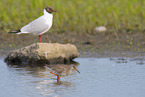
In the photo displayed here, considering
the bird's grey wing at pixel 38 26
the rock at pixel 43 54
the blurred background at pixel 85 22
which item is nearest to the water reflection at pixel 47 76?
the rock at pixel 43 54

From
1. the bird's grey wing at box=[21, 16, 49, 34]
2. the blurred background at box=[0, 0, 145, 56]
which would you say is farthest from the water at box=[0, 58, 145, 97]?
the blurred background at box=[0, 0, 145, 56]

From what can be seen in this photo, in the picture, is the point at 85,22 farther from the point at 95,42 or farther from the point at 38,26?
the point at 38,26

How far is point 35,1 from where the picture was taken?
16.8 metres

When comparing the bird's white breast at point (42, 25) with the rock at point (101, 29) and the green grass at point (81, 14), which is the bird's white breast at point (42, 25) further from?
the rock at point (101, 29)

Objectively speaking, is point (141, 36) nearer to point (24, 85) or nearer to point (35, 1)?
point (35, 1)

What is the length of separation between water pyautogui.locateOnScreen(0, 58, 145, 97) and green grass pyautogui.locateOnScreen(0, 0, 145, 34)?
13.9 ft

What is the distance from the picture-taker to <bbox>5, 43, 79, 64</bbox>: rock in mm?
9938

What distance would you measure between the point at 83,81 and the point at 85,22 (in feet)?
22.7

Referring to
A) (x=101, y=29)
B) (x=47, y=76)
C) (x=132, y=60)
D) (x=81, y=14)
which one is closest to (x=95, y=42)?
(x=101, y=29)

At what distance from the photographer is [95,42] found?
1286 centimetres

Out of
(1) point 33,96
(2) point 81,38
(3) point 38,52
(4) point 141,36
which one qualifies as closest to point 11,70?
(3) point 38,52

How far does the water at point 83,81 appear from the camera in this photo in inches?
267

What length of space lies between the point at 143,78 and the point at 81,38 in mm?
5494

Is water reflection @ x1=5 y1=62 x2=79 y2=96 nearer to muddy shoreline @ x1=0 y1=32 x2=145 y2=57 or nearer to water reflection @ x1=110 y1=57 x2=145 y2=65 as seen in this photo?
water reflection @ x1=110 y1=57 x2=145 y2=65
